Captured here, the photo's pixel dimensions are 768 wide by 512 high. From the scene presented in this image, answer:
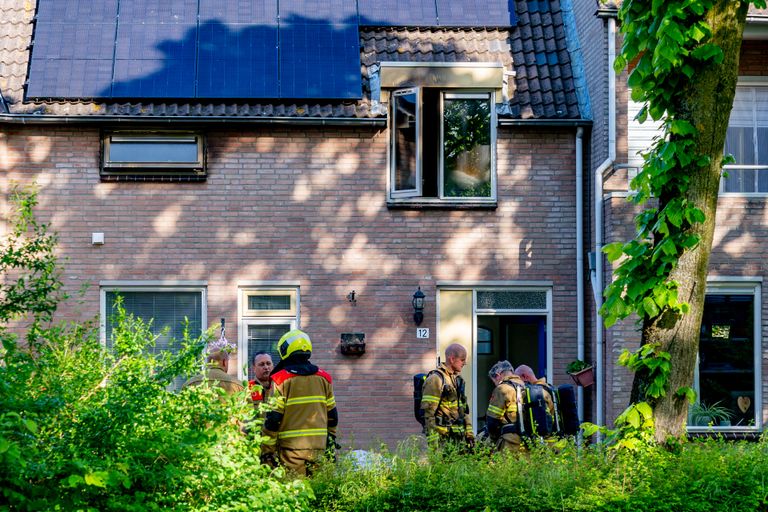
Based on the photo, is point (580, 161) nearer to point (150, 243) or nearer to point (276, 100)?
point (276, 100)

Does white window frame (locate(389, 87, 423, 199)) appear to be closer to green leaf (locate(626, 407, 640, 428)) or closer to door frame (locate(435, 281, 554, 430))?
door frame (locate(435, 281, 554, 430))

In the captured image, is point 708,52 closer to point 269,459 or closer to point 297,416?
point 297,416

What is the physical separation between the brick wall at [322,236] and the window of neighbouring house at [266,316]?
163 millimetres

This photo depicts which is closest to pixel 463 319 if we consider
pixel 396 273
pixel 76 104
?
pixel 396 273

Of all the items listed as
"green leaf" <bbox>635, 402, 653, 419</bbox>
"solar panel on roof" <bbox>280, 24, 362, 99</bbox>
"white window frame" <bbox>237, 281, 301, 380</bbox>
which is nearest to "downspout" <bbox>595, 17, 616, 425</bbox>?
"solar panel on roof" <bbox>280, 24, 362, 99</bbox>

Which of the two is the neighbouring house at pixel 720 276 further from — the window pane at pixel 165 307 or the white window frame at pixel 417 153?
the window pane at pixel 165 307

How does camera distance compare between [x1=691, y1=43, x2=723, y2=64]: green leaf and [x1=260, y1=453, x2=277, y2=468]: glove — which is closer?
[x1=691, y1=43, x2=723, y2=64]: green leaf

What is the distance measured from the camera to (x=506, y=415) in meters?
10.3

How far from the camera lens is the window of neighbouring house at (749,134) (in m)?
14.8

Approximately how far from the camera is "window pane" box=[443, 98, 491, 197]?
48.8 ft

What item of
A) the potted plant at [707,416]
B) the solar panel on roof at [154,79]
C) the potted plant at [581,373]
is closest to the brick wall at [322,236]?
the potted plant at [581,373]

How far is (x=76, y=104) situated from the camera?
1449 centimetres

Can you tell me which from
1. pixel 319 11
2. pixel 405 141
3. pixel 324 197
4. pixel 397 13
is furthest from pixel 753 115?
pixel 319 11

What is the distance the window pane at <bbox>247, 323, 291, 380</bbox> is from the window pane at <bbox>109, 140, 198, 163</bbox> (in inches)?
95.4
